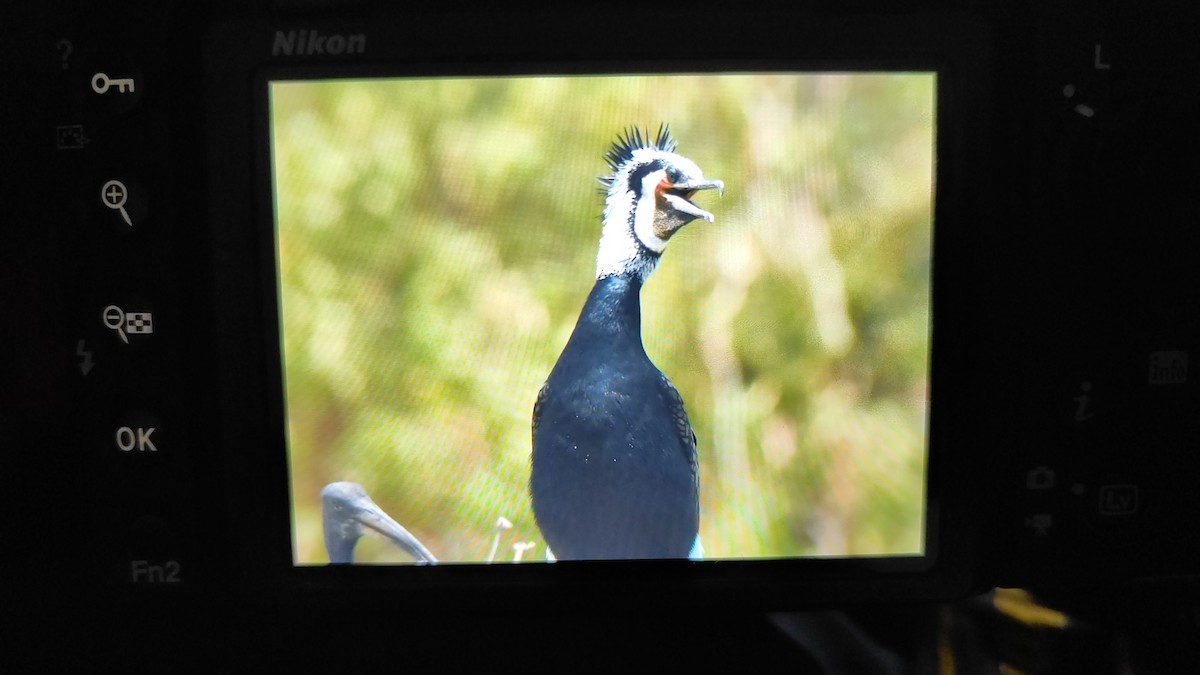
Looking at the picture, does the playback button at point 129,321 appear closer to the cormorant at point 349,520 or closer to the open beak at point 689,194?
the cormorant at point 349,520

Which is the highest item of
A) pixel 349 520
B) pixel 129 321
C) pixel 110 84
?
pixel 110 84

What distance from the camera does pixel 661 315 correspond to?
16.2 inches

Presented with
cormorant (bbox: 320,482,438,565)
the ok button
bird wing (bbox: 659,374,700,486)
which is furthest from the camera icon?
the ok button

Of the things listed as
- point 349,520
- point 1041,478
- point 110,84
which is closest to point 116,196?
point 110,84

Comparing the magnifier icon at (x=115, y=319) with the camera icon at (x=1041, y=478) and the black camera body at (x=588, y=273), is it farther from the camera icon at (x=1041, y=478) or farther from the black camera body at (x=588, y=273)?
the camera icon at (x=1041, y=478)

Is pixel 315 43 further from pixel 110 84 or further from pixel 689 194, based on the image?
pixel 689 194

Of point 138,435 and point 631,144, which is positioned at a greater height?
point 631,144

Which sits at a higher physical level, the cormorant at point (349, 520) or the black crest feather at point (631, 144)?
the black crest feather at point (631, 144)

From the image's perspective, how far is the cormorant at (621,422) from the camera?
0.41 meters

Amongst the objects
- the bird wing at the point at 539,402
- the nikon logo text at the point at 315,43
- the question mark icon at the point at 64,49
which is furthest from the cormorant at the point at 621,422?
the question mark icon at the point at 64,49

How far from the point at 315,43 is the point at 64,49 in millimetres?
120

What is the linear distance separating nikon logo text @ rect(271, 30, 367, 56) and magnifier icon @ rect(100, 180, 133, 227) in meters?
0.10

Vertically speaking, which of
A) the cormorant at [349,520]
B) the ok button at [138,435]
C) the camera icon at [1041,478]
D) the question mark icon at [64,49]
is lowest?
the cormorant at [349,520]

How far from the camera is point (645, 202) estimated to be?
0.41 m
